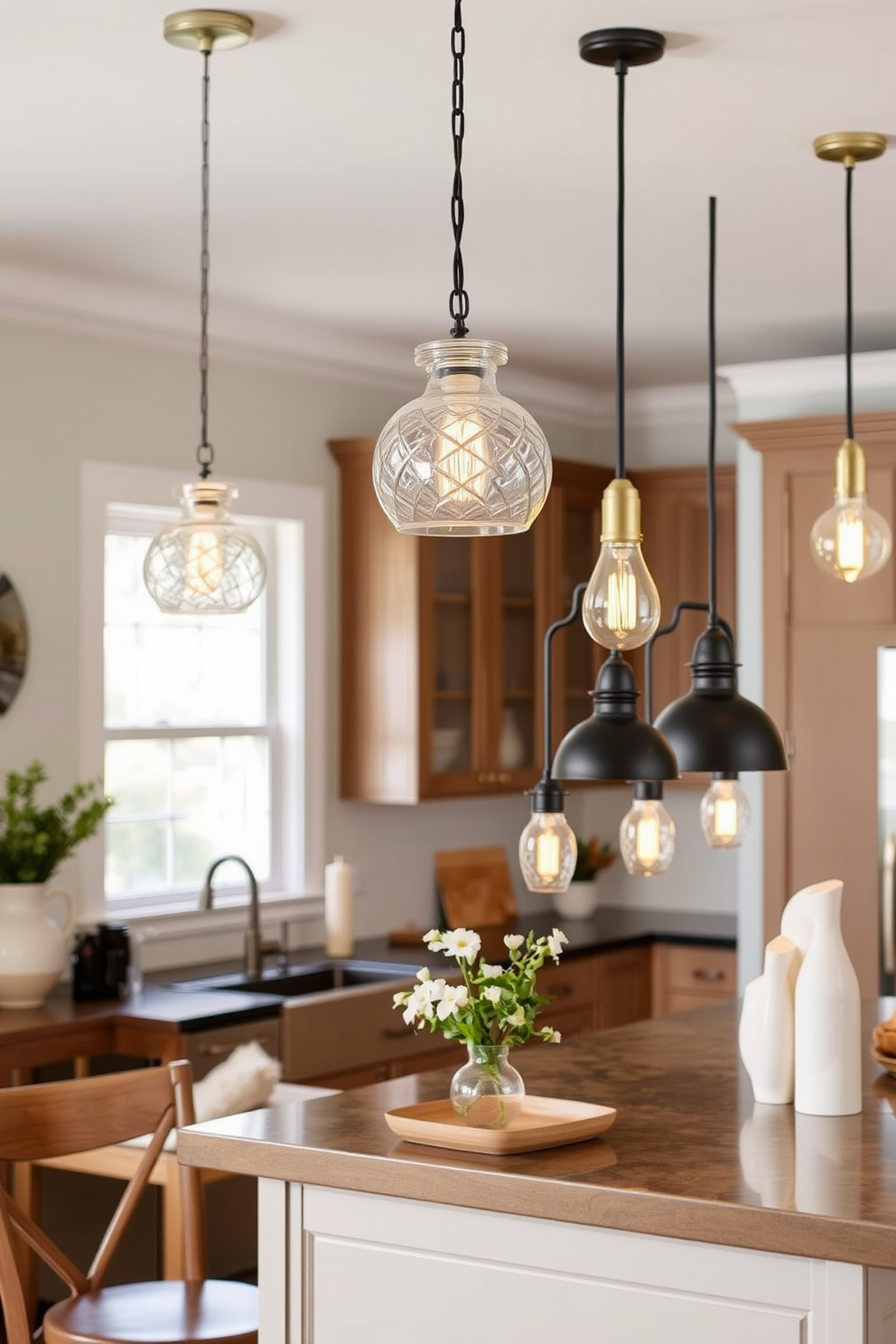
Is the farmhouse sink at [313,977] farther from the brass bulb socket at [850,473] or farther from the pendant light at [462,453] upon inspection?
the pendant light at [462,453]

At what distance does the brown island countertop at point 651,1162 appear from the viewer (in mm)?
2121

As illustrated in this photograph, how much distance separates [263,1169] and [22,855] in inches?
73.5

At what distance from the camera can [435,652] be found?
549 centimetres

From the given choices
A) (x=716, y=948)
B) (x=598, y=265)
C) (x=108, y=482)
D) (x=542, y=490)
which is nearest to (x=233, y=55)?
(x=542, y=490)

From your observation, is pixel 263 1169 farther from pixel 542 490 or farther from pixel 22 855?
pixel 22 855

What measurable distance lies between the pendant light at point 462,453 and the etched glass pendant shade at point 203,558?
1.05 meters

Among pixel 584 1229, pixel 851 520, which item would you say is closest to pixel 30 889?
pixel 851 520

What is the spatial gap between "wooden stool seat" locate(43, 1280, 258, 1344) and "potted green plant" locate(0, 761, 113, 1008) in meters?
1.20

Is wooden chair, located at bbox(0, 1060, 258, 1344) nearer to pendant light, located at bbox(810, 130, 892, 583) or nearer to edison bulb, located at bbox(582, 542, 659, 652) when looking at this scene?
edison bulb, located at bbox(582, 542, 659, 652)

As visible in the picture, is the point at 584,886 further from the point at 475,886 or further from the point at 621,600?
the point at 621,600

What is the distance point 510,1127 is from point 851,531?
4.65 feet

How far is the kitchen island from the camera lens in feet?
6.96

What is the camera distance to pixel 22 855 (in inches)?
164

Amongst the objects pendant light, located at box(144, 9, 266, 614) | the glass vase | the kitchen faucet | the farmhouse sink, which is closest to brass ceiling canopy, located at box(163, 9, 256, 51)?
pendant light, located at box(144, 9, 266, 614)
